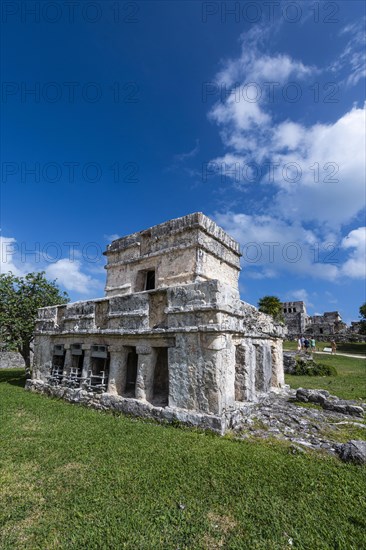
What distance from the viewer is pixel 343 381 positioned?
48.4ft

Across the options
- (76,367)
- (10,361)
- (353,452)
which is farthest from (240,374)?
→ (10,361)

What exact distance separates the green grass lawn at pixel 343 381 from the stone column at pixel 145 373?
25.1 ft

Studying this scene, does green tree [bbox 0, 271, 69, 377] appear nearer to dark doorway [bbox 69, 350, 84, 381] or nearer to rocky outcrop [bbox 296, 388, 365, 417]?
dark doorway [bbox 69, 350, 84, 381]

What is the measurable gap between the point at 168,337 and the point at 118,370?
2340mm

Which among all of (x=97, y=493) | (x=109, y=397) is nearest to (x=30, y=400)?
(x=109, y=397)

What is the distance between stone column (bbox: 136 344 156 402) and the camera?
7738mm

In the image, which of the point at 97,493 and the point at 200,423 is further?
the point at 200,423

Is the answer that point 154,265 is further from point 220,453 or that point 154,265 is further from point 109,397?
point 220,453

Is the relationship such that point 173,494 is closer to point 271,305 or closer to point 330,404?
point 330,404

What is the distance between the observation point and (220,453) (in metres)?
5.22

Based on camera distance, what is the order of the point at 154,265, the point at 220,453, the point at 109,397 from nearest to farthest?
the point at 220,453
the point at 109,397
the point at 154,265

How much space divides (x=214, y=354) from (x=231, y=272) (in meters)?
6.30

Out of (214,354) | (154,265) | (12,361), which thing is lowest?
(12,361)

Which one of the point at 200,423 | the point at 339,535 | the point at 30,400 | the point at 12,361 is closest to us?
the point at 339,535
